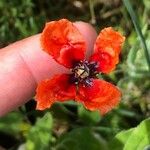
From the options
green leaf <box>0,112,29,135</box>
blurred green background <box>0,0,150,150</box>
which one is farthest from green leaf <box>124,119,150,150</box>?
green leaf <box>0,112,29,135</box>

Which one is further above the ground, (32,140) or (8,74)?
(8,74)

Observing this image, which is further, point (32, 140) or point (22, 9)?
point (22, 9)

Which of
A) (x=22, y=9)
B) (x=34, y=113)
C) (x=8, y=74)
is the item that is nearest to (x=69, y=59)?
(x=8, y=74)

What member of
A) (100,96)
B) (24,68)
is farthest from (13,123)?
(100,96)

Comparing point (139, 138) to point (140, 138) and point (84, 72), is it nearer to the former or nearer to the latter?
point (140, 138)

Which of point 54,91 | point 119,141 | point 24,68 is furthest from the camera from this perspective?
point 24,68

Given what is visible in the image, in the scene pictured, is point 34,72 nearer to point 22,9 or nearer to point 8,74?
point 8,74

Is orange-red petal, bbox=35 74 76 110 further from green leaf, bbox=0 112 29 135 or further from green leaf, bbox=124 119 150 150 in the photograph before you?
green leaf, bbox=0 112 29 135
